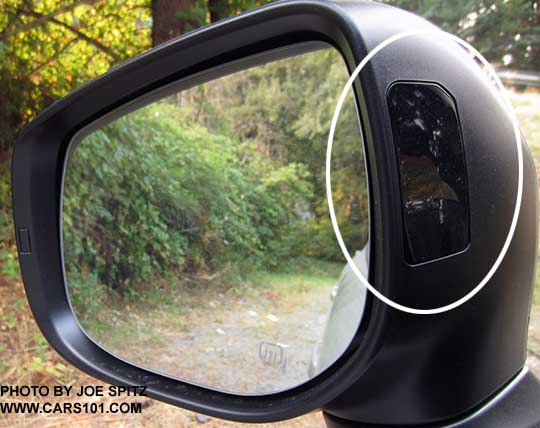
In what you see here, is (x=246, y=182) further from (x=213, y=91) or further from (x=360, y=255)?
(x=360, y=255)

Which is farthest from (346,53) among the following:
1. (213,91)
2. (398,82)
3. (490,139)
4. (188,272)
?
(188,272)

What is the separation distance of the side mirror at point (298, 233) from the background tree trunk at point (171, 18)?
12.6 feet

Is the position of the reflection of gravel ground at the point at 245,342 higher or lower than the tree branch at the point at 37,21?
lower

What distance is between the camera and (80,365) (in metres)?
1.44

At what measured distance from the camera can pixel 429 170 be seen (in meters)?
0.79

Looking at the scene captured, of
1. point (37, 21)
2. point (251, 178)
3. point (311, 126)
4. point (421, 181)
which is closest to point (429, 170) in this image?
point (421, 181)

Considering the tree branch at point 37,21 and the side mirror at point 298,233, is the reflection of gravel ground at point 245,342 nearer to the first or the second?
the side mirror at point 298,233

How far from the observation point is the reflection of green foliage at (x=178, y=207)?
1.33 m

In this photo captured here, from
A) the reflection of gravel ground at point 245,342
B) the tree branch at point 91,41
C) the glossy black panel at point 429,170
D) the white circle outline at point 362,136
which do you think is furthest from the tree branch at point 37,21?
the glossy black panel at point 429,170

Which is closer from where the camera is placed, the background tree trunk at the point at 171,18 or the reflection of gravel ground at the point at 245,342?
the reflection of gravel ground at the point at 245,342

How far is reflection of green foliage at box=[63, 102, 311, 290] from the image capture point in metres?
1.33

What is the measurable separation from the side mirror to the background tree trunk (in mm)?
3841

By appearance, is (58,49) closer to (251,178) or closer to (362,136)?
(251,178)

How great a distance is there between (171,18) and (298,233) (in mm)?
5091
